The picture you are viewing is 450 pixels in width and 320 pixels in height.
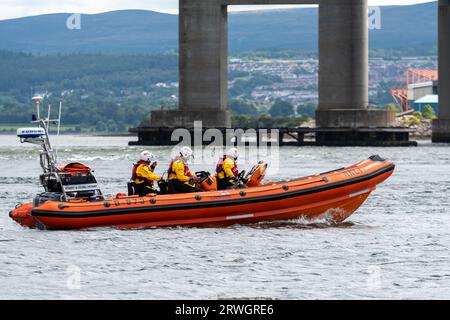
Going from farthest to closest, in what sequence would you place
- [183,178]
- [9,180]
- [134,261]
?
[9,180] → [183,178] → [134,261]

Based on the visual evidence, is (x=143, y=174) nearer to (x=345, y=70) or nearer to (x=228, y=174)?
(x=228, y=174)

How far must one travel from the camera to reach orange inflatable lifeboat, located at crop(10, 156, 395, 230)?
28031 mm

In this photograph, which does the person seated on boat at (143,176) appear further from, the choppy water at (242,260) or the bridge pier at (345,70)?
the bridge pier at (345,70)

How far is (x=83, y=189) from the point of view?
1119 inches

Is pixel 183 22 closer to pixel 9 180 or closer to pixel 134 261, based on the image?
pixel 9 180

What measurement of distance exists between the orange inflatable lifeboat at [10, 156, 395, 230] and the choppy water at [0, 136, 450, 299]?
33cm

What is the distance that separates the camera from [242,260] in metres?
25.4

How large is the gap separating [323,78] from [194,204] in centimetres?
6121

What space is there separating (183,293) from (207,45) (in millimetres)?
67476

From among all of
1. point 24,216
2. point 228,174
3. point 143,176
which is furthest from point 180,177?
point 24,216

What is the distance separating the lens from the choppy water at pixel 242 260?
864 inches

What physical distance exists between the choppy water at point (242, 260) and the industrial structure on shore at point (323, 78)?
5134 cm

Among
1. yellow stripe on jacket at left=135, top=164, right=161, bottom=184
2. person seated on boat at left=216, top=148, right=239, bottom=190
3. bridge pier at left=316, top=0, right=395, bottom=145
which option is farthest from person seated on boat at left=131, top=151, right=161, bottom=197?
bridge pier at left=316, top=0, right=395, bottom=145
